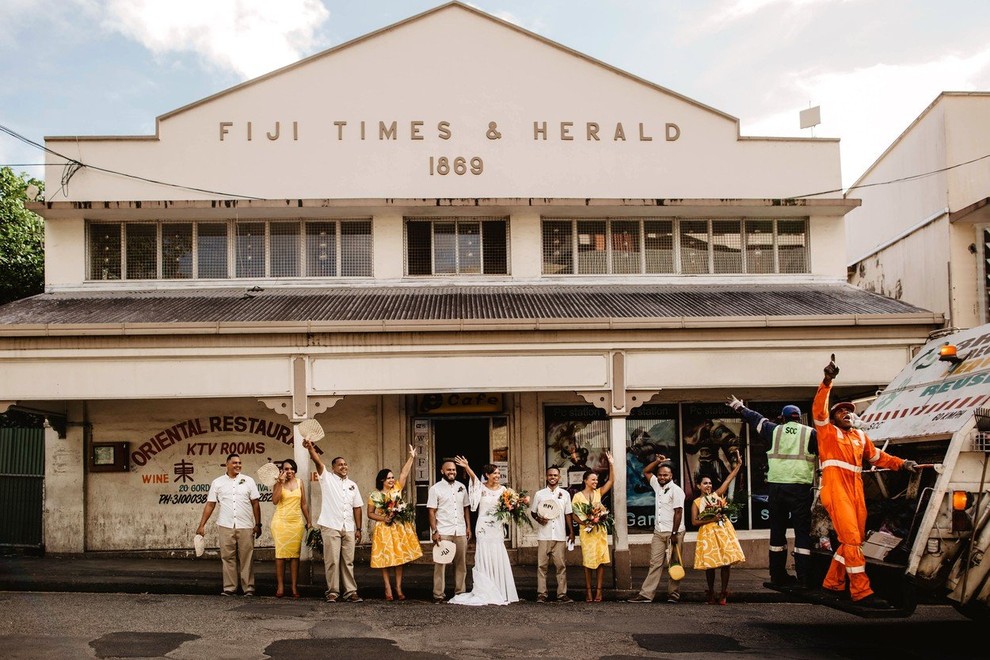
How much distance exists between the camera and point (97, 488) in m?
15.8

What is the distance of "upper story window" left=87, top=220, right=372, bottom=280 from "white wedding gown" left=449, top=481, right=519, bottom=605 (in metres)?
5.65

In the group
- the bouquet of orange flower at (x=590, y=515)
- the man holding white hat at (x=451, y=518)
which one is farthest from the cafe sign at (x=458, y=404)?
the bouquet of orange flower at (x=590, y=515)

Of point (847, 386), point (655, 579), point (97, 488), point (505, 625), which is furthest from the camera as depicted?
point (97, 488)

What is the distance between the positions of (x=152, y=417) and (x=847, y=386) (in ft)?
34.9

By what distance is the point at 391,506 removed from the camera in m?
12.3

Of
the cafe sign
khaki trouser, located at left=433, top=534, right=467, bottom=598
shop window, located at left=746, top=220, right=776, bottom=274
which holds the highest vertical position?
shop window, located at left=746, top=220, right=776, bottom=274

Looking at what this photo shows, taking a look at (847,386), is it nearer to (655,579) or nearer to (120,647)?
(655,579)

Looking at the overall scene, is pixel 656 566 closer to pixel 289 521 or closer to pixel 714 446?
pixel 714 446

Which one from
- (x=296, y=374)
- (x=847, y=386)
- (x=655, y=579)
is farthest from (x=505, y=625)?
(x=847, y=386)

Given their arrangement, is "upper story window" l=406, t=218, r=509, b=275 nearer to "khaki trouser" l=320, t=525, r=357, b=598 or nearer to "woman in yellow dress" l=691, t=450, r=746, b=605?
"khaki trouser" l=320, t=525, r=357, b=598

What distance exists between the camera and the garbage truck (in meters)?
8.05

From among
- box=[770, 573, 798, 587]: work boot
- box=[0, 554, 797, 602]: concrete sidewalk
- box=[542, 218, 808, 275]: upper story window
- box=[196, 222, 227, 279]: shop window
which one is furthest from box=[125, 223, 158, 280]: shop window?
box=[770, 573, 798, 587]: work boot

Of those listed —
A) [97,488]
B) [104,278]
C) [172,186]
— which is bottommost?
[97,488]

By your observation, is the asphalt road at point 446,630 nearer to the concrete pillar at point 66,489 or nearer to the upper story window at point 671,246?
the concrete pillar at point 66,489
